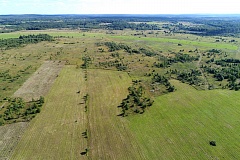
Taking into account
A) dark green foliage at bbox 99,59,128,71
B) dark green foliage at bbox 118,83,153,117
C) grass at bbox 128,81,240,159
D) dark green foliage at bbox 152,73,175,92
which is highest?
dark green foliage at bbox 99,59,128,71

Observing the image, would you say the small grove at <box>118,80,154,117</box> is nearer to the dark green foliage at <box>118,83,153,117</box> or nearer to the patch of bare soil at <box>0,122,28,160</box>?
the dark green foliage at <box>118,83,153,117</box>

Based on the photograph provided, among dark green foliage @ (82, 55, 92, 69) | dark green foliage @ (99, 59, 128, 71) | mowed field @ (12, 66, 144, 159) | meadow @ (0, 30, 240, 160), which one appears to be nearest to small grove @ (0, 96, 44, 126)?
meadow @ (0, 30, 240, 160)

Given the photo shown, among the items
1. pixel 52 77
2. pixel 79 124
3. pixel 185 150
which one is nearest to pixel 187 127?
pixel 185 150

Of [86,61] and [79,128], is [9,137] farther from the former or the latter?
[86,61]

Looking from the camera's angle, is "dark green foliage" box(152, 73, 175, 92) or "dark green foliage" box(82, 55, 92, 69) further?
"dark green foliage" box(82, 55, 92, 69)

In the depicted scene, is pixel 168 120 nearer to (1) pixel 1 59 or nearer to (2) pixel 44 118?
(2) pixel 44 118

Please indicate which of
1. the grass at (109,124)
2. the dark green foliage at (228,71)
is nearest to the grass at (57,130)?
the grass at (109,124)
